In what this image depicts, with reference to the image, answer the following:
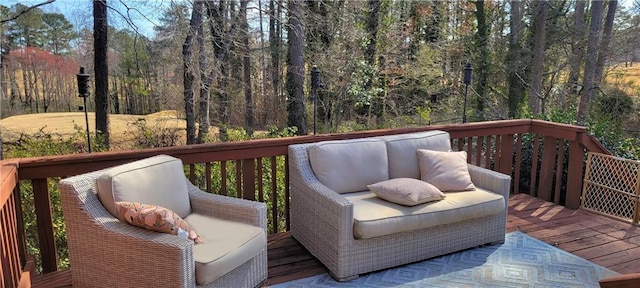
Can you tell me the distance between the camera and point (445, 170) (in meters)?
3.23

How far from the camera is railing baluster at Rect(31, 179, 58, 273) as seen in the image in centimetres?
271

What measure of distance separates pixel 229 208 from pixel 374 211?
912mm

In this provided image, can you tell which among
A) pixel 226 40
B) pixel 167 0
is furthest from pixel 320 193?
pixel 226 40

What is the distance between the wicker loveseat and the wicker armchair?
0.49 m

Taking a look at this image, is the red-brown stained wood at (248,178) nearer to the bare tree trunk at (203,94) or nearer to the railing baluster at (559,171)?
the railing baluster at (559,171)

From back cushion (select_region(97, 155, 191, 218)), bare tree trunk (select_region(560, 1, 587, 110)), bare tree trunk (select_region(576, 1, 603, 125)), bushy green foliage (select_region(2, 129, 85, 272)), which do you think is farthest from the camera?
bare tree trunk (select_region(560, 1, 587, 110))

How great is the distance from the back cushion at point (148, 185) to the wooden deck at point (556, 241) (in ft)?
2.45

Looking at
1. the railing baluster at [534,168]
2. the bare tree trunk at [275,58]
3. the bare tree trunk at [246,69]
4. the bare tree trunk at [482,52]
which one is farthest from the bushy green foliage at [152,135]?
the bare tree trunk at [482,52]

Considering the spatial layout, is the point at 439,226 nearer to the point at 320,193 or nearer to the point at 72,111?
the point at 320,193

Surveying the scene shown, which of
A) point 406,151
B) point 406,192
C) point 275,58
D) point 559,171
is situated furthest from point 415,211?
point 275,58

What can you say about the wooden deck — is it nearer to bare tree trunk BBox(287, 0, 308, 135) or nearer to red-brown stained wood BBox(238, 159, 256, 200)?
red-brown stained wood BBox(238, 159, 256, 200)

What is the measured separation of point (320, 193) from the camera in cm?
286

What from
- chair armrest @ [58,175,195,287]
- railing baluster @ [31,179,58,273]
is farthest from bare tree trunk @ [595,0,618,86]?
railing baluster @ [31,179,58,273]

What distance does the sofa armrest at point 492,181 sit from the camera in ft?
10.4
